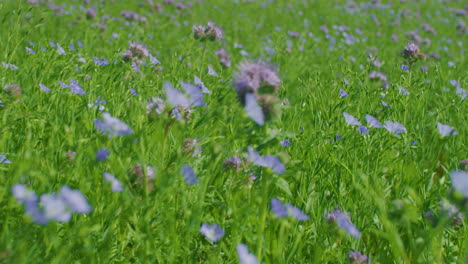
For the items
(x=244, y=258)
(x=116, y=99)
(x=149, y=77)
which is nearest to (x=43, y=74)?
(x=116, y=99)

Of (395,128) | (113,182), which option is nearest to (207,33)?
(395,128)

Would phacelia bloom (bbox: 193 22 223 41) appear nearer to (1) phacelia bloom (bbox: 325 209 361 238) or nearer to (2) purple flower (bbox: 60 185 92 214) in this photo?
(1) phacelia bloom (bbox: 325 209 361 238)

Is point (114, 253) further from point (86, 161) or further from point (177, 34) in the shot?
point (177, 34)

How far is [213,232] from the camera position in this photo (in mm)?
1281

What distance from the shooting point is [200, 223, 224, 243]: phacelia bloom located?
1243 millimetres

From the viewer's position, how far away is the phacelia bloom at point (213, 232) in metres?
1.24

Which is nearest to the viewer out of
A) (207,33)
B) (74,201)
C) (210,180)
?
(74,201)

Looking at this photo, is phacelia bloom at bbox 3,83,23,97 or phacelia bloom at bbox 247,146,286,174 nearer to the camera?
phacelia bloom at bbox 247,146,286,174

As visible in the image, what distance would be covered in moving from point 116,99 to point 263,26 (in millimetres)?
4842

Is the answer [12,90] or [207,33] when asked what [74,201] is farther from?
[207,33]

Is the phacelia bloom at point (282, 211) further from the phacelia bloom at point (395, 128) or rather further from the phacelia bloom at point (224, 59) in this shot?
the phacelia bloom at point (224, 59)

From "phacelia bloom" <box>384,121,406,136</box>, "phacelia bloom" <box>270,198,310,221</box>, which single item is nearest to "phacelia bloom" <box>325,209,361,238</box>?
"phacelia bloom" <box>270,198,310,221</box>

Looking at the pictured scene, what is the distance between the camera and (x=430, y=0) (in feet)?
38.4

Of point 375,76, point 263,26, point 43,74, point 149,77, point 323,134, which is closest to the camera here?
point 323,134
